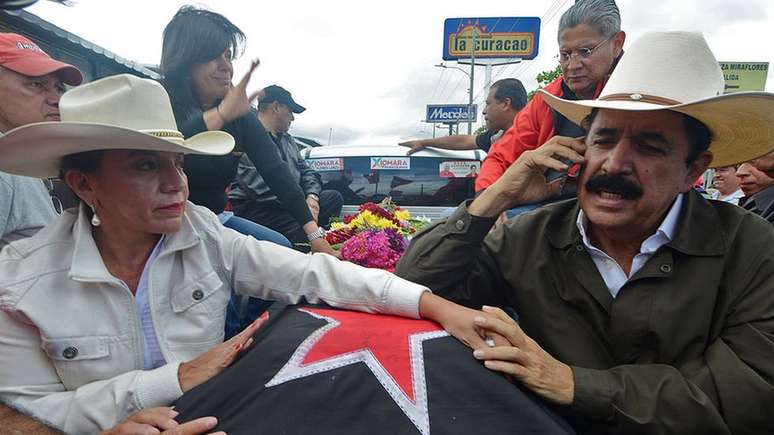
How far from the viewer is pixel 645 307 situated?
1527 millimetres

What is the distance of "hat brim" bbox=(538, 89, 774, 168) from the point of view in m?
1.47

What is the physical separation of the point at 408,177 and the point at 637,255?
10.8 ft

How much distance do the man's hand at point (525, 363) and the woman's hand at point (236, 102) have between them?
1669mm

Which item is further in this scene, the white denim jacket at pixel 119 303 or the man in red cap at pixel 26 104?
the man in red cap at pixel 26 104

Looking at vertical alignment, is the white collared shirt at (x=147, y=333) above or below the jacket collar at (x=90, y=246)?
below

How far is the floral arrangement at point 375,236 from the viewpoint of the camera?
114 inches

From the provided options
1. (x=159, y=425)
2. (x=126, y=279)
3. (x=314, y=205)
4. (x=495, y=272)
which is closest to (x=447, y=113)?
(x=314, y=205)

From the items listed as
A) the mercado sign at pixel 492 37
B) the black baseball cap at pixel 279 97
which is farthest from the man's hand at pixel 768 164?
the mercado sign at pixel 492 37

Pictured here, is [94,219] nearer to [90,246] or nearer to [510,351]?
[90,246]

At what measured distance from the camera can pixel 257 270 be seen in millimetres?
1723

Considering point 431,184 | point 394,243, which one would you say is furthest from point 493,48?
point 394,243

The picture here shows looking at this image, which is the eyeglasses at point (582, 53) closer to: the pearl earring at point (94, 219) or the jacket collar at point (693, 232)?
the jacket collar at point (693, 232)

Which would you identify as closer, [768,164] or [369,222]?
[768,164]

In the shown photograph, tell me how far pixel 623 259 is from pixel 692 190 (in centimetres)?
37
